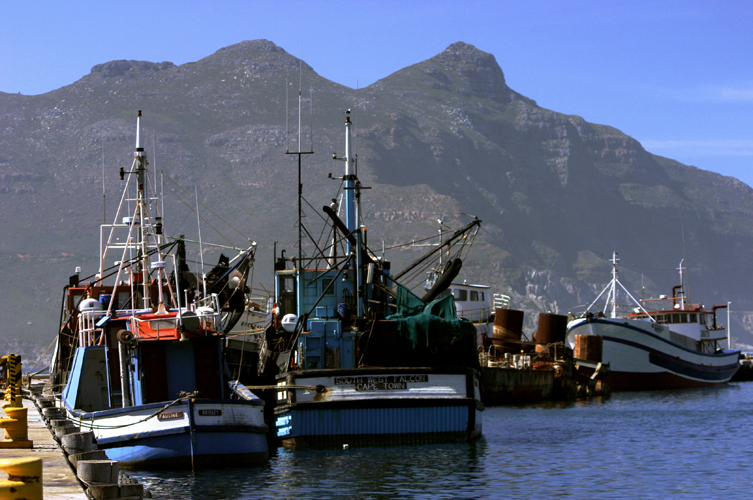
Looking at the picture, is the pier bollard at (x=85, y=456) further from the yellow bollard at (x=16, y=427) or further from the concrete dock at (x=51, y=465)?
the yellow bollard at (x=16, y=427)

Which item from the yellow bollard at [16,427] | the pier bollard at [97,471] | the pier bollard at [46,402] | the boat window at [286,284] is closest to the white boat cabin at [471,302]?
the boat window at [286,284]

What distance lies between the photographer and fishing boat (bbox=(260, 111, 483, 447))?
28.1 m

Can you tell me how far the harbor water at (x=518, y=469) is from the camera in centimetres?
2330

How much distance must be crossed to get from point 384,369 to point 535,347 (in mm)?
32856

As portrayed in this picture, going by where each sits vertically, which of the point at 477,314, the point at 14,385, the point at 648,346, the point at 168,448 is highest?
the point at 477,314

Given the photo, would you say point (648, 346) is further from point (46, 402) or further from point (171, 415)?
point (171, 415)

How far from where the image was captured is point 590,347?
60188mm

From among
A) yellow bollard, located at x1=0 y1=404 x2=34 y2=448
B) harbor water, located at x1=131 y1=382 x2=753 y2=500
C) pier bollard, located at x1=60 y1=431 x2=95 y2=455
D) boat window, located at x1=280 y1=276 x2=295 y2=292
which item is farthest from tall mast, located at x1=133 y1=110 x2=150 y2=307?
pier bollard, located at x1=60 y1=431 x2=95 y2=455

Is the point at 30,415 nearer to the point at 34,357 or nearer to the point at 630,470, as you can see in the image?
the point at 630,470

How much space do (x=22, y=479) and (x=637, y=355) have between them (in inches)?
2141

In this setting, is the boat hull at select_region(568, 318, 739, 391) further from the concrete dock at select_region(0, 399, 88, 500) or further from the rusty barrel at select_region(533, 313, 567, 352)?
the concrete dock at select_region(0, 399, 88, 500)

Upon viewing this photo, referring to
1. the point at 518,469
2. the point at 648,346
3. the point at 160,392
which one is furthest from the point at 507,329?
the point at 160,392

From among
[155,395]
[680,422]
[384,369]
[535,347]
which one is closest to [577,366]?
[535,347]

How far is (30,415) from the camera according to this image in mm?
32250
